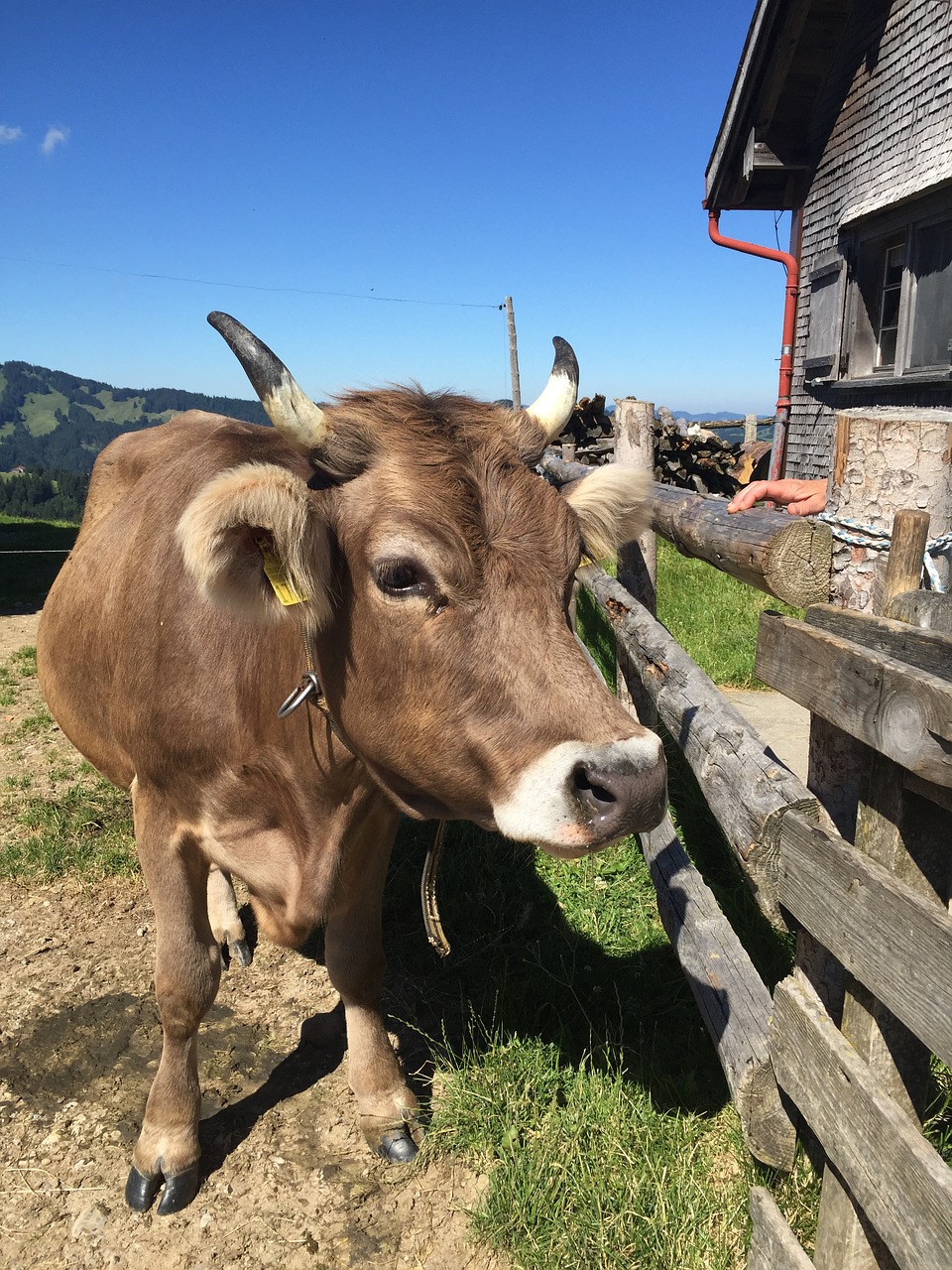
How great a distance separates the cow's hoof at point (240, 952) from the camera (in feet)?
12.6

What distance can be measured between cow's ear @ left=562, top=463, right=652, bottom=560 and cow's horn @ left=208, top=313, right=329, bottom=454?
2.70 feet

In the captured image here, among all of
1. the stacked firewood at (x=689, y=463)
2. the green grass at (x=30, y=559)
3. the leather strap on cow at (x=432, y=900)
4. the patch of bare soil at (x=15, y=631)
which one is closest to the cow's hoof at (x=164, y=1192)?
the leather strap on cow at (x=432, y=900)

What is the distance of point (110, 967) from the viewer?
376 centimetres

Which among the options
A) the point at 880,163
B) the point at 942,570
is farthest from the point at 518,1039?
the point at 880,163

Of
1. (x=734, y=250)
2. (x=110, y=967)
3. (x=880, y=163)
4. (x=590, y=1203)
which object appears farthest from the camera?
(x=734, y=250)

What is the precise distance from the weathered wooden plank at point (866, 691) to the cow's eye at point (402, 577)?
832mm

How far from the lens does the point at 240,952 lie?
12.6 feet

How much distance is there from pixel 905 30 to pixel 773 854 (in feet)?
35.5

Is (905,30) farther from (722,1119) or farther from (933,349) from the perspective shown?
(722,1119)

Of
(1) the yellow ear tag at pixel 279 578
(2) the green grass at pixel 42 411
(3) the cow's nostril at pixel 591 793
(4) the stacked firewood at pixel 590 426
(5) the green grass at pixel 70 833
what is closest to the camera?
(3) the cow's nostril at pixel 591 793

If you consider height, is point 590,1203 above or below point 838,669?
below

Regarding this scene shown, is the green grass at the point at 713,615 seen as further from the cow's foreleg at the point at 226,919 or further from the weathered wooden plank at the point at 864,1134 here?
the weathered wooden plank at the point at 864,1134

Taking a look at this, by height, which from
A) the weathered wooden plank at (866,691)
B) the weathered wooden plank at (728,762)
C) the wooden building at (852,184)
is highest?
the wooden building at (852,184)

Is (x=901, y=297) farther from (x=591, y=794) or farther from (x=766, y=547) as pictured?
(x=591, y=794)
